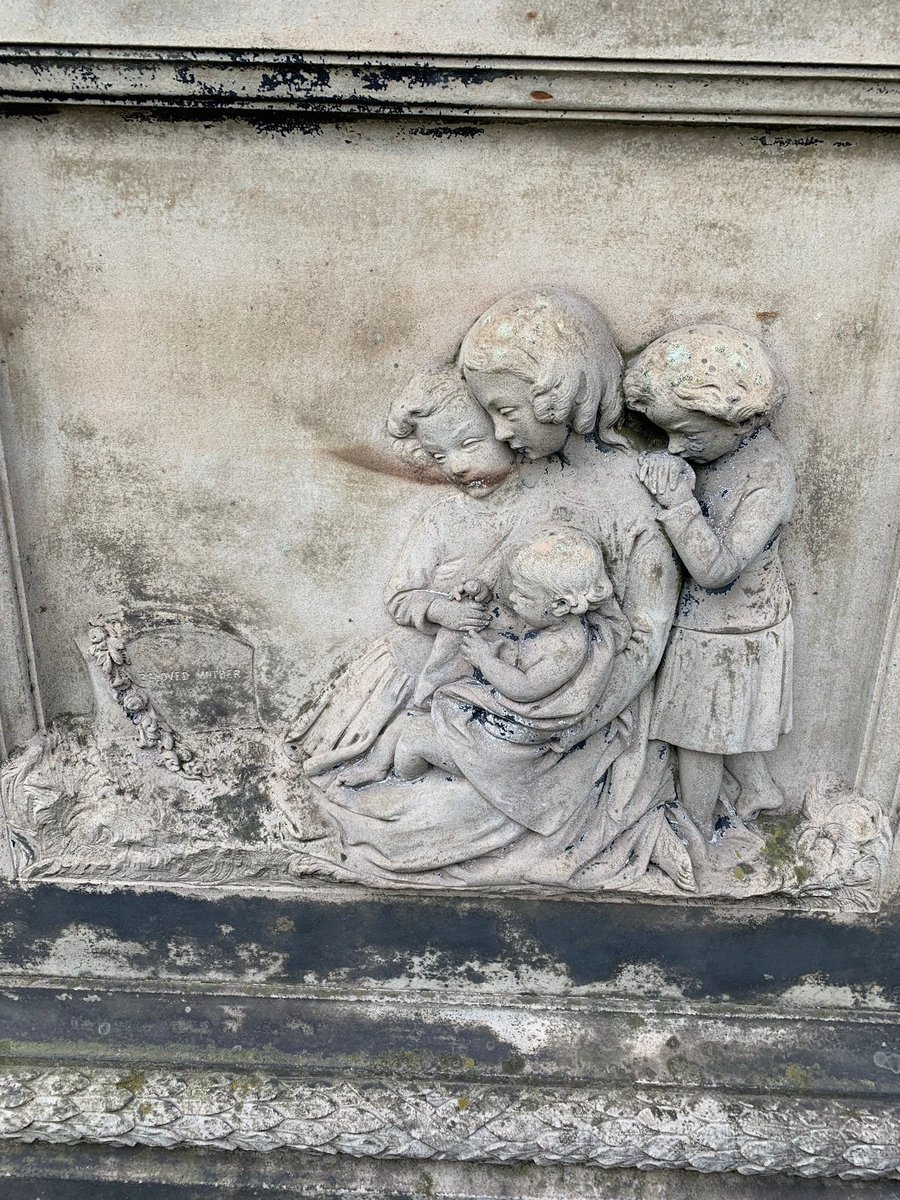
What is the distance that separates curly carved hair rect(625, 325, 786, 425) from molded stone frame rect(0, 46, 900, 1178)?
0.86 metres

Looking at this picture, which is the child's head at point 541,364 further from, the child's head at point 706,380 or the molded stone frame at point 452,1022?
the molded stone frame at point 452,1022

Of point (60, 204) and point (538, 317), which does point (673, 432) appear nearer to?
point (538, 317)

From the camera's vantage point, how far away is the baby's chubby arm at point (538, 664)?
246 centimetres

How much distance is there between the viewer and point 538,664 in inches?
98.7

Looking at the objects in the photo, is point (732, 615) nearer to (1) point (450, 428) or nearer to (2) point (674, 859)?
(2) point (674, 859)

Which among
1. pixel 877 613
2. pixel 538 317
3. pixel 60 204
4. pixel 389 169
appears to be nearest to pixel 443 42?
pixel 389 169

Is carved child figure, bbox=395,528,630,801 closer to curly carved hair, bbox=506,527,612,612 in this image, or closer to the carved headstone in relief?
curly carved hair, bbox=506,527,612,612

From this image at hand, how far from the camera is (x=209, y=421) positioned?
2.59m

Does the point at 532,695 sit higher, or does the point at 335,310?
the point at 335,310

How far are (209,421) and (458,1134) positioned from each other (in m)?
2.43

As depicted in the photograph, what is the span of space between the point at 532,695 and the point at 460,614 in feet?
1.05

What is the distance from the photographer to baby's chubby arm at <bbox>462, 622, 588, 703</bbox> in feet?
8.09

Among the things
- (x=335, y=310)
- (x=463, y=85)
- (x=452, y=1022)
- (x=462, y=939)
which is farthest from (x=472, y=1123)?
(x=463, y=85)

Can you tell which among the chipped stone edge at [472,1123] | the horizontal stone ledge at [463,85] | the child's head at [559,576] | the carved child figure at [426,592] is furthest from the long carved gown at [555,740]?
the horizontal stone ledge at [463,85]
